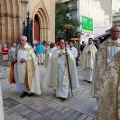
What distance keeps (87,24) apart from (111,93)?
2498 centimetres

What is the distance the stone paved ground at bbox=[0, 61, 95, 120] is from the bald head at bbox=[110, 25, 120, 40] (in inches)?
69.2

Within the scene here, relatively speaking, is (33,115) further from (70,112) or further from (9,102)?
(9,102)

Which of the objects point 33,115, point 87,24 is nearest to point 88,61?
point 33,115

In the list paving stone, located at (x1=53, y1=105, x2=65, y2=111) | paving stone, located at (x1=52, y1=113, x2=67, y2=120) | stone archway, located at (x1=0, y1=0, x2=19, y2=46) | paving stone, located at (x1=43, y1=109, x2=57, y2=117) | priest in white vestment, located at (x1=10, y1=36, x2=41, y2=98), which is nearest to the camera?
paving stone, located at (x1=52, y1=113, x2=67, y2=120)

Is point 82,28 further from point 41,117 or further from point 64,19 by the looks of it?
point 41,117

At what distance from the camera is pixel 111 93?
221cm

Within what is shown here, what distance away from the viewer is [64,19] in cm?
2311

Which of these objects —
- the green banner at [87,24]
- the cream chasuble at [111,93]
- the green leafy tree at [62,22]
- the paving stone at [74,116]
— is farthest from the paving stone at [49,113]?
the green banner at [87,24]

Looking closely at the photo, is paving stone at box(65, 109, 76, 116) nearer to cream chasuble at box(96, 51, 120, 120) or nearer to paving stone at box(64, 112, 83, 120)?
paving stone at box(64, 112, 83, 120)

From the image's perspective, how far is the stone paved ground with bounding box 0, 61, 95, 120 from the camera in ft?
12.6

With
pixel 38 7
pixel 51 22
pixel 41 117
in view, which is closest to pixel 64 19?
pixel 51 22

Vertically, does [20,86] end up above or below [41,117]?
above

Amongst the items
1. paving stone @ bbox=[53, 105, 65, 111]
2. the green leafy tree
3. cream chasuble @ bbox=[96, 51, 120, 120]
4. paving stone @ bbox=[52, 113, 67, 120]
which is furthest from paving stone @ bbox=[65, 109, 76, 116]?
the green leafy tree

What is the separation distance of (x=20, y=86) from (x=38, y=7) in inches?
442
